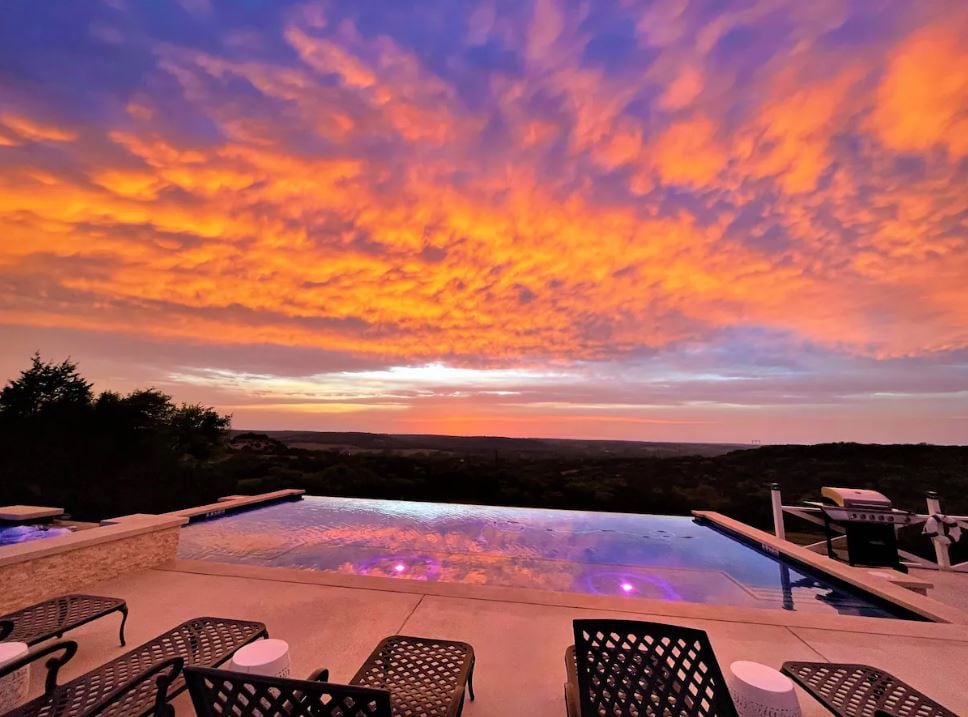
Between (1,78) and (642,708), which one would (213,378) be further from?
(642,708)

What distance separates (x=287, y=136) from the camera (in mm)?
6418

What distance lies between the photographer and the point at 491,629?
3.38 m

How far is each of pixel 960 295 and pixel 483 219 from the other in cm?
933

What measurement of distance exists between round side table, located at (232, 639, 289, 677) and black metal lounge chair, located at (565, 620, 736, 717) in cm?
143

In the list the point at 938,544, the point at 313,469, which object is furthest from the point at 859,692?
the point at 313,469

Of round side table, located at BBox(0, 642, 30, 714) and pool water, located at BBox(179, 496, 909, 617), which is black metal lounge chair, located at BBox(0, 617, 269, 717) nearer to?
Result: round side table, located at BBox(0, 642, 30, 714)

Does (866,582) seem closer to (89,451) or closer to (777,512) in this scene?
(777,512)

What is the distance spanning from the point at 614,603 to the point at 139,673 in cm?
350

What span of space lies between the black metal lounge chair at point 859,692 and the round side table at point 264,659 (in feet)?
8.82

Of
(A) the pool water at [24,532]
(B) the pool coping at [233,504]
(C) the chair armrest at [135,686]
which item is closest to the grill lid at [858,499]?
(C) the chair armrest at [135,686]

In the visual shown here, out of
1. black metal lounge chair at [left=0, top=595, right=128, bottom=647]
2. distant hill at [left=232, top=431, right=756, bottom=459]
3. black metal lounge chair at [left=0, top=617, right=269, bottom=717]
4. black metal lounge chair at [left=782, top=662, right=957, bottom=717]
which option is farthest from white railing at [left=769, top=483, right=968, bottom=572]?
distant hill at [left=232, top=431, right=756, bottom=459]

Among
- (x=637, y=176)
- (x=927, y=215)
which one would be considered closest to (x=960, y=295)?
(x=927, y=215)

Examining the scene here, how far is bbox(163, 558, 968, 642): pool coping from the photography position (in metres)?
3.51

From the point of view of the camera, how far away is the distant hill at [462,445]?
21703mm
